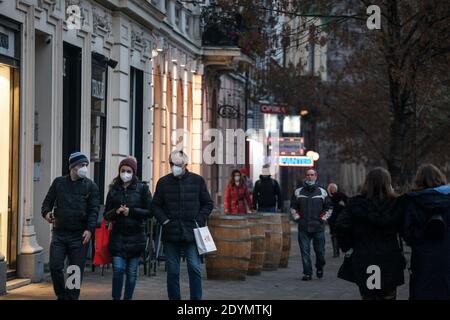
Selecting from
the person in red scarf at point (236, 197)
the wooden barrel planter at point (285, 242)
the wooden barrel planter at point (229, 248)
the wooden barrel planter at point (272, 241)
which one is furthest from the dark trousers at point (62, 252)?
the person in red scarf at point (236, 197)

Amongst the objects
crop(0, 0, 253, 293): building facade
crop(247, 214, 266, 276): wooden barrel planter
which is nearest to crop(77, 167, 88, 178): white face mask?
crop(0, 0, 253, 293): building facade

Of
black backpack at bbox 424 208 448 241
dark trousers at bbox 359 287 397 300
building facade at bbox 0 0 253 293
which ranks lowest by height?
dark trousers at bbox 359 287 397 300

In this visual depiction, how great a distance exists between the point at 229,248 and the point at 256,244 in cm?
130

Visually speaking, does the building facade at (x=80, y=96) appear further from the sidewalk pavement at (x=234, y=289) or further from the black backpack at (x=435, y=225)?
the black backpack at (x=435, y=225)

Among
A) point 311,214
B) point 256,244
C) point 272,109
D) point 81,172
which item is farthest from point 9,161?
point 272,109

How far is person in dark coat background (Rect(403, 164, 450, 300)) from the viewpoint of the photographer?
1211cm

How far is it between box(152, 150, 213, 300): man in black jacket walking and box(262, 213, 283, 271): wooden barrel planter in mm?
6942

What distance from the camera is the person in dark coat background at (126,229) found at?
14.8 meters

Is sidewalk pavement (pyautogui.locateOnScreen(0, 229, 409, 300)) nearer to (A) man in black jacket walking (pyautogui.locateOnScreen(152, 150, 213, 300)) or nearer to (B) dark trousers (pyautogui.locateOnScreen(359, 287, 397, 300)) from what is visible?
(A) man in black jacket walking (pyautogui.locateOnScreen(152, 150, 213, 300))

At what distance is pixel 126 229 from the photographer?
14.9m

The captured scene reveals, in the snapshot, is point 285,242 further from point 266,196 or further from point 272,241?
point 266,196

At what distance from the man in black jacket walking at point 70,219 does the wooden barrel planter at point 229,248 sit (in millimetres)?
5054

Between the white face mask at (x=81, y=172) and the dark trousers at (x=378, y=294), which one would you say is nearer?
the dark trousers at (x=378, y=294)

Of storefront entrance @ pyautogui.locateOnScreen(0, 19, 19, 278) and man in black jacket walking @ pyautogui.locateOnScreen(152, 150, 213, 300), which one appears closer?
man in black jacket walking @ pyautogui.locateOnScreen(152, 150, 213, 300)
